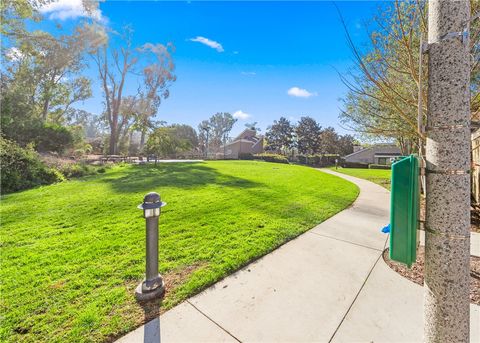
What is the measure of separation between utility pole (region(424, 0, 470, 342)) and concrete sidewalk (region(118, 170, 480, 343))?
1.06 m

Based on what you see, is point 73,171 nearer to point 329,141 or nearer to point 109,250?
point 109,250

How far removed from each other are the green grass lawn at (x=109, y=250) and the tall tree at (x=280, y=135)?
155ft

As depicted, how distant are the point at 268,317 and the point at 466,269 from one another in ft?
5.22

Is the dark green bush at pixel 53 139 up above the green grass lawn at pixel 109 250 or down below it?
above

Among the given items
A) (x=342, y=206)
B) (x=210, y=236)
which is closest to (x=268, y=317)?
(x=210, y=236)

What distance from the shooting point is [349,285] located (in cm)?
252

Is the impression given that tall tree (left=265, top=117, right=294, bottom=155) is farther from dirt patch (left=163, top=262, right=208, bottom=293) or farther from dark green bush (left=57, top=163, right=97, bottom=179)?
dirt patch (left=163, top=262, right=208, bottom=293)

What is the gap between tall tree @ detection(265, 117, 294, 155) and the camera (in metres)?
52.1

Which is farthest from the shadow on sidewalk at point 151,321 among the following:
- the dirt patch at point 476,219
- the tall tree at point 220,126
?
the tall tree at point 220,126

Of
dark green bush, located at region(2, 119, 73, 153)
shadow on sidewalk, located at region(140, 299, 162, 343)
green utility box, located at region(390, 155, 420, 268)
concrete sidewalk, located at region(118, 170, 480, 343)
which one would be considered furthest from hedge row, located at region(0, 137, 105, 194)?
green utility box, located at region(390, 155, 420, 268)

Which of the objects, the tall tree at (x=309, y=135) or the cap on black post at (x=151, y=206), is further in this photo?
the tall tree at (x=309, y=135)

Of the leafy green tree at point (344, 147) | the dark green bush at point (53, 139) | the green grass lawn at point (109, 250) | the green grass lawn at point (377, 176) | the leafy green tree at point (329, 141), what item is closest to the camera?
the green grass lawn at point (109, 250)

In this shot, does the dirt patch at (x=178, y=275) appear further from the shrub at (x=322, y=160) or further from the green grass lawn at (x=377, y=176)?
the shrub at (x=322, y=160)

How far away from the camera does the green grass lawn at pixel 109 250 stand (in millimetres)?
1971
